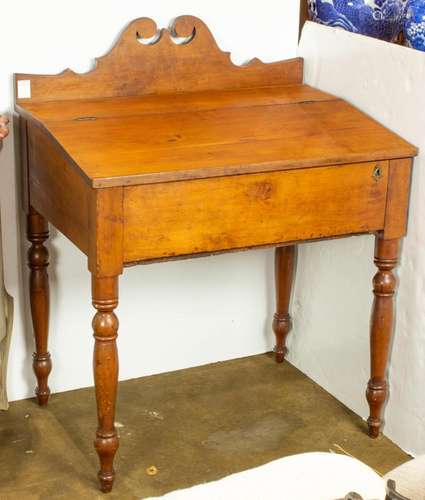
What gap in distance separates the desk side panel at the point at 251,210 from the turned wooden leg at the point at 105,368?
11 centimetres

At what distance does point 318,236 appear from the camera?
101 inches

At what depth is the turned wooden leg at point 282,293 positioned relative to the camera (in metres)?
3.23

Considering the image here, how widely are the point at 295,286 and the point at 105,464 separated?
999mm

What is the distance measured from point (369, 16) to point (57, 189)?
41.8 inches

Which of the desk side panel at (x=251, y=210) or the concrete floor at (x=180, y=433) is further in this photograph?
the concrete floor at (x=180, y=433)

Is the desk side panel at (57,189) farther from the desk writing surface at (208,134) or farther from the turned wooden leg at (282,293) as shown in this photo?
the turned wooden leg at (282,293)

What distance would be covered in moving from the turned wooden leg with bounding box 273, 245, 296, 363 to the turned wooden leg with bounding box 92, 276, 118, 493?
90 cm

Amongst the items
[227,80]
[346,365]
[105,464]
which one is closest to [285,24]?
[227,80]

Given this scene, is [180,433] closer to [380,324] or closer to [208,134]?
[380,324]

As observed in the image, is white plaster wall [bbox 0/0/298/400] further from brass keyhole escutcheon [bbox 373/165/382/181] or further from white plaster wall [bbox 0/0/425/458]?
brass keyhole escutcheon [bbox 373/165/382/181]

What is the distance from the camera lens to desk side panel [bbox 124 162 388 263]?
7.67 ft

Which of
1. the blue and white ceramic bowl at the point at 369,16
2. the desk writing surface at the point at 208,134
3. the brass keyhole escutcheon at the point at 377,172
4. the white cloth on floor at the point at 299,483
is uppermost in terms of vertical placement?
the blue and white ceramic bowl at the point at 369,16

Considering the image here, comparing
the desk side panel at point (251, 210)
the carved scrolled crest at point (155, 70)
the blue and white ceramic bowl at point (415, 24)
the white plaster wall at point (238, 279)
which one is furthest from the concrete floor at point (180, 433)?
the blue and white ceramic bowl at point (415, 24)

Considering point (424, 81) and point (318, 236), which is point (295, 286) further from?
point (424, 81)
